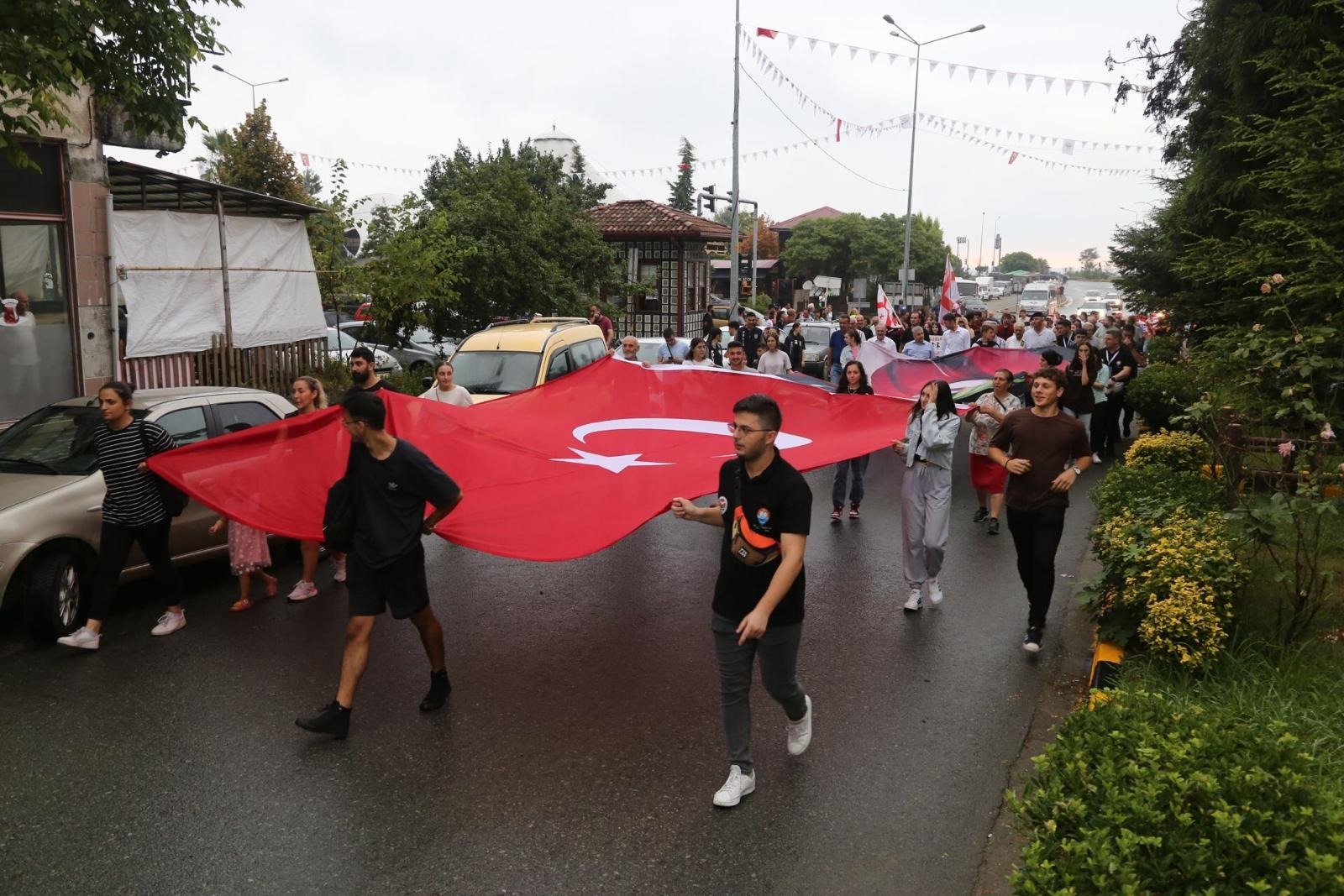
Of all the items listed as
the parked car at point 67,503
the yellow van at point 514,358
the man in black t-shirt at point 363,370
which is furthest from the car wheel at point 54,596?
the yellow van at point 514,358

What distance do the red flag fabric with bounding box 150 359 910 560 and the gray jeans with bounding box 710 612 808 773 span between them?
1561mm

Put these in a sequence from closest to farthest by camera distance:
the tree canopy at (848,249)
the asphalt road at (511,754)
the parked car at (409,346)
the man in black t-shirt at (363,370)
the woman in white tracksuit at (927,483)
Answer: the asphalt road at (511,754), the woman in white tracksuit at (927,483), the man in black t-shirt at (363,370), the parked car at (409,346), the tree canopy at (848,249)

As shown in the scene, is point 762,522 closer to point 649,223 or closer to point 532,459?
point 532,459

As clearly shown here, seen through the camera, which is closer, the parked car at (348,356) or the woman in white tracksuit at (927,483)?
the woman in white tracksuit at (927,483)

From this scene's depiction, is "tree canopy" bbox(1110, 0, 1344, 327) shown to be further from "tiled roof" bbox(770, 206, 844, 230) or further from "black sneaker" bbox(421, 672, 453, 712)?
"tiled roof" bbox(770, 206, 844, 230)

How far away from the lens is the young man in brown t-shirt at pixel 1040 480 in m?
7.21

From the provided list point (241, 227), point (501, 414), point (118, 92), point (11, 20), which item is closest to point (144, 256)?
point (241, 227)

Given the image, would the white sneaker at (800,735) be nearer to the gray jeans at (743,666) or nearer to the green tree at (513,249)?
the gray jeans at (743,666)

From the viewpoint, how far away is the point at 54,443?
7.99 m

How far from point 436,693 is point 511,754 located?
80 cm

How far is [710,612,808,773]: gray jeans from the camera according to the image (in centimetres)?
502

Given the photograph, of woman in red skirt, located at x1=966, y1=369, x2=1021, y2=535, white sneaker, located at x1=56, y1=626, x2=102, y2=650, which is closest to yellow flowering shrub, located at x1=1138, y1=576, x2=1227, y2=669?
woman in red skirt, located at x1=966, y1=369, x2=1021, y2=535

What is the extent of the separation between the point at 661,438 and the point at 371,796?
419cm

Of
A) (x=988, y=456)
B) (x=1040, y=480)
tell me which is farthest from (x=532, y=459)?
(x=988, y=456)
